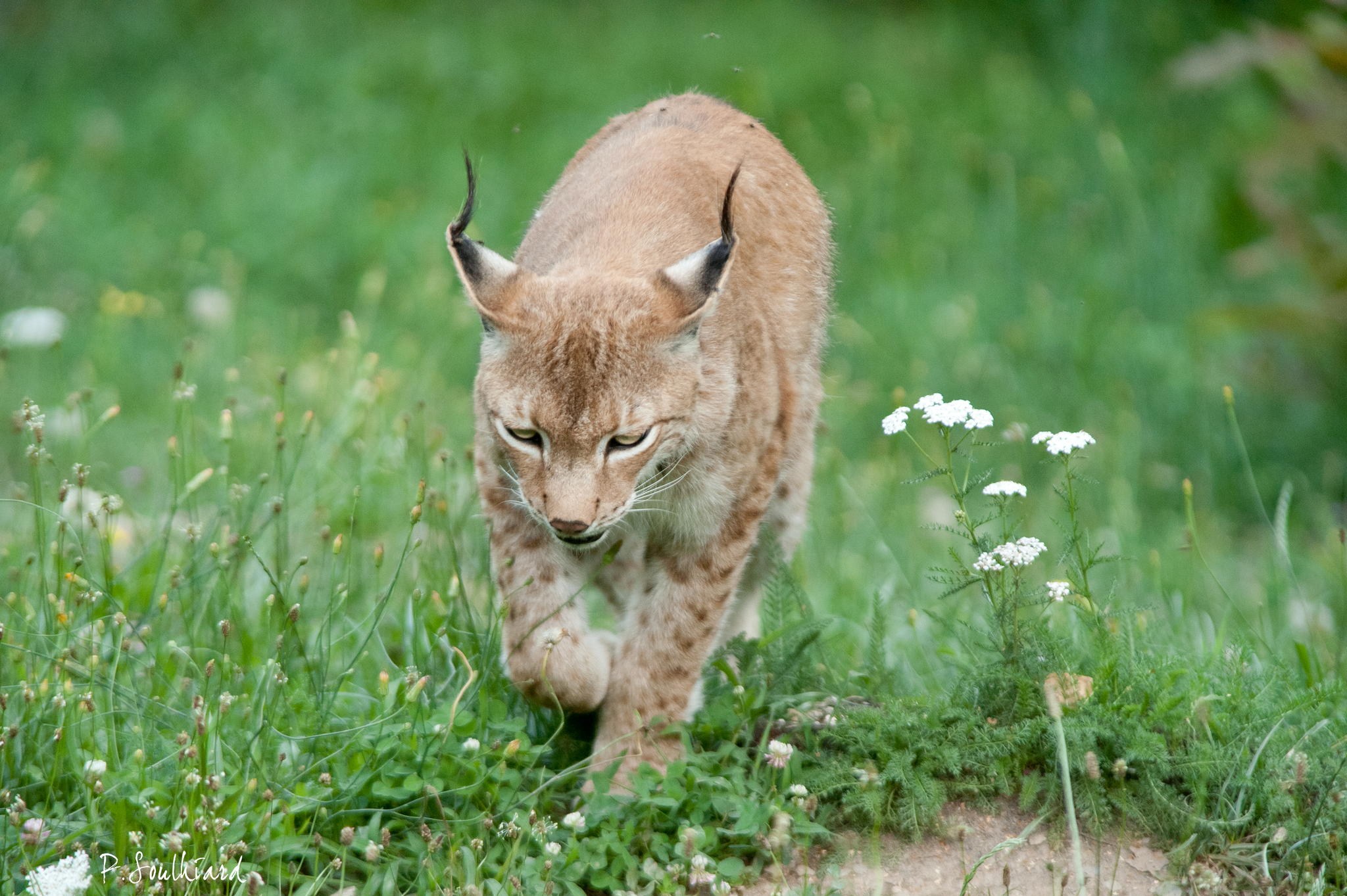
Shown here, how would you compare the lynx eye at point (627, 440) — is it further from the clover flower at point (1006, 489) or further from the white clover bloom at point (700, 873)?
the white clover bloom at point (700, 873)

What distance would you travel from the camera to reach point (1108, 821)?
3330 millimetres

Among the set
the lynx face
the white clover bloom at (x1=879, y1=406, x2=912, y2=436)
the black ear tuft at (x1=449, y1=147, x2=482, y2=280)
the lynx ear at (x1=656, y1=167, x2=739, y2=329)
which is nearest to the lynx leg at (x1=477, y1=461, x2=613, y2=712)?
the lynx face

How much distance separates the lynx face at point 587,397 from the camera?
3.47 metres

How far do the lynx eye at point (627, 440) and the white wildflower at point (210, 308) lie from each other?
168 inches

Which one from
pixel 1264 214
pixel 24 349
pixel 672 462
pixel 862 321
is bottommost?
pixel 862 321

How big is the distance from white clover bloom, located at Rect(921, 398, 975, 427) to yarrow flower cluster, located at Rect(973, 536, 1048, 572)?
29 cm

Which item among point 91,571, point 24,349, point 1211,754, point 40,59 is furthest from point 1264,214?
point 40,59

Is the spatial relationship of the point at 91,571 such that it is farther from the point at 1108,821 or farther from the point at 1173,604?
the point at 1173,604

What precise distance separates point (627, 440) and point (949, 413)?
2.63ft

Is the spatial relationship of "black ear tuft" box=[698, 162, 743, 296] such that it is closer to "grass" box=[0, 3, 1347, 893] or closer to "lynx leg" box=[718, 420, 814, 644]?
"grass" box=[0, 3, 1347, 893]

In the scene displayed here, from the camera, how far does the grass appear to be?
10.8 feet

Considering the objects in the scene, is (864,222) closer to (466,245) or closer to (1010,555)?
(466,245)

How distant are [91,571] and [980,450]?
3.87 m

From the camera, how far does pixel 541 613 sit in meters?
3.81
